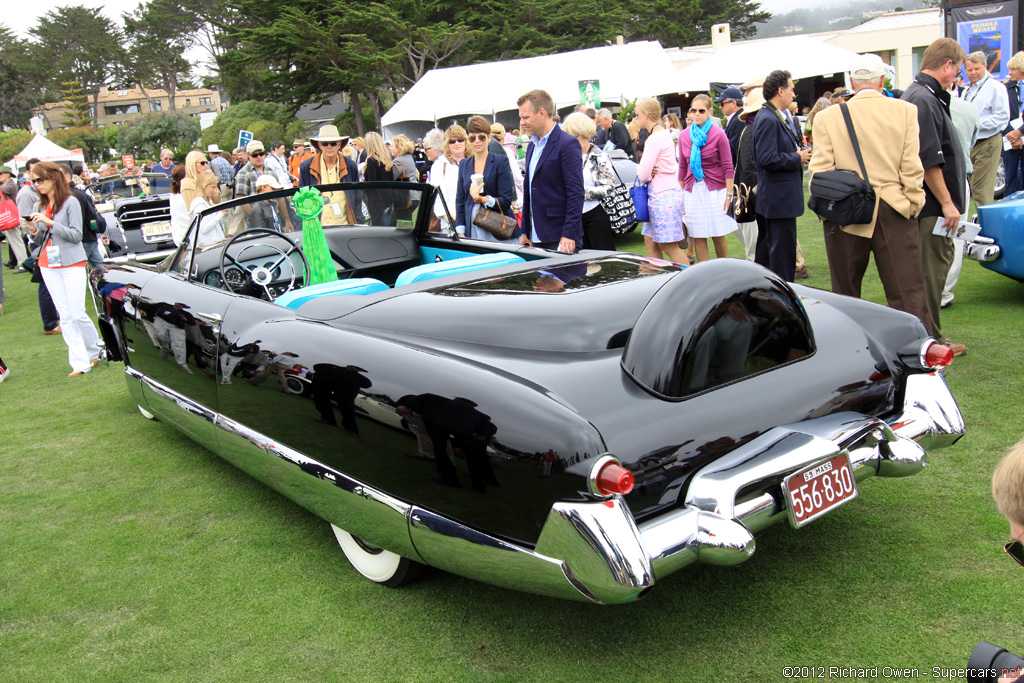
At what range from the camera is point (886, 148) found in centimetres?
418

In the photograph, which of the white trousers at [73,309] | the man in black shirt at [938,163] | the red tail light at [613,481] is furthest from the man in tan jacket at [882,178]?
the white trousers at [73,309]

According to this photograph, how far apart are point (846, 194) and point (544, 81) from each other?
22.0 metres

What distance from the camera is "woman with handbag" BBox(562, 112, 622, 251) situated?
6012 mm

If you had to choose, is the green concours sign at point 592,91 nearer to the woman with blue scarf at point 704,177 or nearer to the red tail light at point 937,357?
the woman with blue scarf at point 704,177

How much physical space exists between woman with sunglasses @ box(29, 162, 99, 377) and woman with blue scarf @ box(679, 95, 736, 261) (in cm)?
489

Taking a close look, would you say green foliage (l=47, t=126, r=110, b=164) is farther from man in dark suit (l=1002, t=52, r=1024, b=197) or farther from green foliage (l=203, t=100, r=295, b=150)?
man in dark suit (l=1002, t=52, r=1024, b=197)

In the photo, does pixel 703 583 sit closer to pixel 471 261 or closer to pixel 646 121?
pixel 471 261

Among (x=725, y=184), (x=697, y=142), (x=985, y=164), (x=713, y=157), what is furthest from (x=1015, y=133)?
(x=697, y=142)

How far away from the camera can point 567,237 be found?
202 inches

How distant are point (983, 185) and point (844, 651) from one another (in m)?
6.14

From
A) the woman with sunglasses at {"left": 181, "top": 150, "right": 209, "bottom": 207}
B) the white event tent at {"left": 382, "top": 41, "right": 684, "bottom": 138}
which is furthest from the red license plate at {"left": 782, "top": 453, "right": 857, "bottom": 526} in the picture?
the white event tent at {"left": 382, "top": 41, "right": 684, "bottom": 138}

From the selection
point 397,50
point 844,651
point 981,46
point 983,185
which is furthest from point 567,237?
→ point 397,50

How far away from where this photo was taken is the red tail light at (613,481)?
189cm

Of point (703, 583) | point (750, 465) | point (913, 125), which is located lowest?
point (703, 583)
